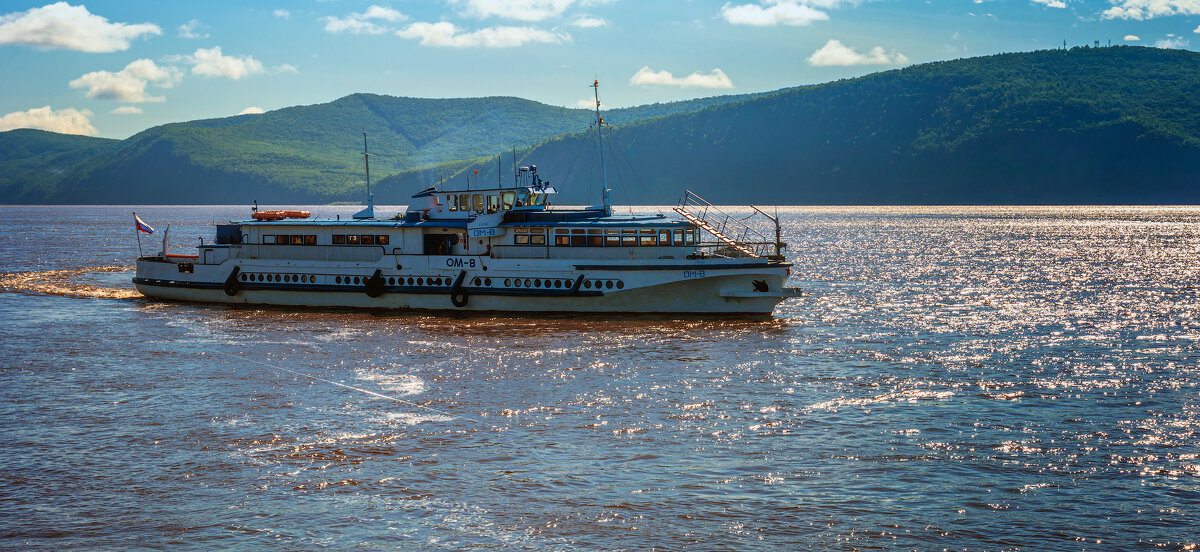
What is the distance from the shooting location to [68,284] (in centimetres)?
6066

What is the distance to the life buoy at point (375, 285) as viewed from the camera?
4609 cm

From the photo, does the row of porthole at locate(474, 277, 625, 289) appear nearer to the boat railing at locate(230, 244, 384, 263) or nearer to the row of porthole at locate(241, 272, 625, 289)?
the row of porthole at locate(241, 272, 625, 289)

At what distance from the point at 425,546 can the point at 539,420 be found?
8250 millimetres

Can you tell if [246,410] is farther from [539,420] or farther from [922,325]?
[922,325]

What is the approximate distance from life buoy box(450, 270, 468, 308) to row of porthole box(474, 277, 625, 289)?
710 mm

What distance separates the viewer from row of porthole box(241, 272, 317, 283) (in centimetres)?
4778

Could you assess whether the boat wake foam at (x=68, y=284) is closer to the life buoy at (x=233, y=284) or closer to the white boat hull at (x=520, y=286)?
the life buoy at (x=233, y=284)

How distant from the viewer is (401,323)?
140 ft

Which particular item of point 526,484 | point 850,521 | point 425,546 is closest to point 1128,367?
point 850,521

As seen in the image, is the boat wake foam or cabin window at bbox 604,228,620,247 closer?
cabin window at bbox 604,228,620,247

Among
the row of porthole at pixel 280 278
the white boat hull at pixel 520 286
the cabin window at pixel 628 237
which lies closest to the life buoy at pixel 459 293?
the white boat hull at pixel 520 286

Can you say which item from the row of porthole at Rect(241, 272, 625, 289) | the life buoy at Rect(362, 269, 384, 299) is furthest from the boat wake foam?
the life buoy at Rect(362, 269, 384, 299)

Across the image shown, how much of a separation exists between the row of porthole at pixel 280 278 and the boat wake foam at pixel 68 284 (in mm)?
9280

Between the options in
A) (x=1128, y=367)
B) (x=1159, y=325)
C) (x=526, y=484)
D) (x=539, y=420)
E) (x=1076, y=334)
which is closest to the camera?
(x=526, y=484)
